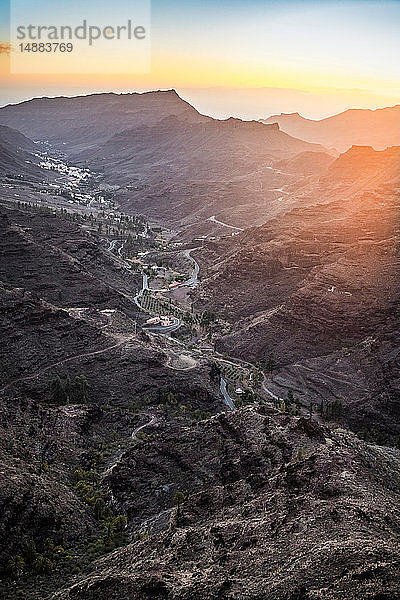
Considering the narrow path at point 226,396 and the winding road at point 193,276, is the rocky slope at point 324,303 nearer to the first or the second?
the winding road at point 193,276

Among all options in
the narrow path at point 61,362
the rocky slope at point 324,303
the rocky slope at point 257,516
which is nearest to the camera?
the rocky slope at point 257,516

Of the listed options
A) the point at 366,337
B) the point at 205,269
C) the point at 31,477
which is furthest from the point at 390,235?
the point at 31,477

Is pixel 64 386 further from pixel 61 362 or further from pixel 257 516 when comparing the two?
pixel 257 516

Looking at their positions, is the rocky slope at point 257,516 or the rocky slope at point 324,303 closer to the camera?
the rocky slope at point 257,516

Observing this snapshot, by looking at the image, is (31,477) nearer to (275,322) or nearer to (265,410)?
(265,410)

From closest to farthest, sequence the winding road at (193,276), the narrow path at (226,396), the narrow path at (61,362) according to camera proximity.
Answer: the narrow path at (61,362)
the narrow path at (226,396)
the winding road at (193,276)

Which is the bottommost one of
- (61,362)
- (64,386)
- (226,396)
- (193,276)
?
(226,396)

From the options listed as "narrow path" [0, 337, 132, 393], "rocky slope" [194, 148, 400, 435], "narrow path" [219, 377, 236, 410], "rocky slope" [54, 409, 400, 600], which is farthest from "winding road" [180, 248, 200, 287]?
"rocky slope" [54, 409, 400, 600]

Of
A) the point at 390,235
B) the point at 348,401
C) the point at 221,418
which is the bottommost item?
the point at 348,401

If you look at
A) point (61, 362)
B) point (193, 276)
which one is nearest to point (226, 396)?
point (61, 362)

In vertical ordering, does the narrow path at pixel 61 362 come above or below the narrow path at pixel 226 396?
above

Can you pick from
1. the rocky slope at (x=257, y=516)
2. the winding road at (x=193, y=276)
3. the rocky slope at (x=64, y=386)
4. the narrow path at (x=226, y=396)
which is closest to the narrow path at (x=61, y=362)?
the rocky slope at (x=64, y=386)
